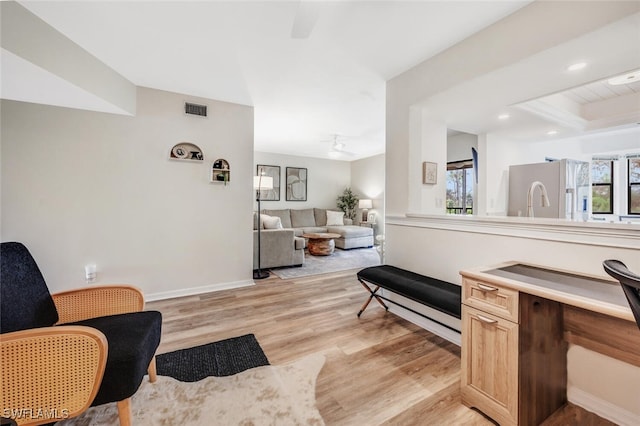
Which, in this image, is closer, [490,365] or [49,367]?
[49,367]

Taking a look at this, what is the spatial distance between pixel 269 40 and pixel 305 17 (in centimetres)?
74

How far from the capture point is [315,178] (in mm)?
7793

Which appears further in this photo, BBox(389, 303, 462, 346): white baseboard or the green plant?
the green plant

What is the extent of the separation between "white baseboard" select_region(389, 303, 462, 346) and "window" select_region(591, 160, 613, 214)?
12.8 ft

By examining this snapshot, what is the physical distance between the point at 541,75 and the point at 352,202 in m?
6.04

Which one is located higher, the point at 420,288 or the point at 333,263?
the point at 420,288

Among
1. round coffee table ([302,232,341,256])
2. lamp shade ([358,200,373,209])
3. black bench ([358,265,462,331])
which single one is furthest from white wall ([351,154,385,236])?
black bench ([358,265,462,331])

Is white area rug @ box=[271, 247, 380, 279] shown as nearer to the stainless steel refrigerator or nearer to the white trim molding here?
the white trim molding

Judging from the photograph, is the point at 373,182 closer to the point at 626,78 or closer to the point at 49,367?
the point at 626,78

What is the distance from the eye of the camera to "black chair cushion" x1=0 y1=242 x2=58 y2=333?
4.12 feet

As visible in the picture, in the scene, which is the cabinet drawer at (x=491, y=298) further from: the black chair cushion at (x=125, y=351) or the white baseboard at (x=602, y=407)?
the black chair cushion at (x=125, y=351)

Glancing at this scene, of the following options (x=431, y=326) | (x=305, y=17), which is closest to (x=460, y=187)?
(x=431, y=326)

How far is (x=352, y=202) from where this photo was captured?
26.2 feet

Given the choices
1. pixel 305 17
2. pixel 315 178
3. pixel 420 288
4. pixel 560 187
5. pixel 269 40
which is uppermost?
pixel 269 40
